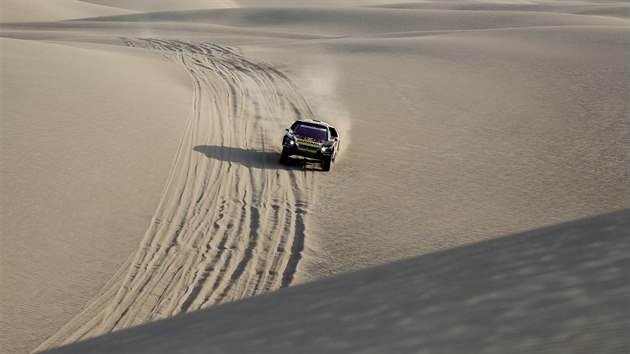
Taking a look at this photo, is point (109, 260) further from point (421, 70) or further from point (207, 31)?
point (207, 31)

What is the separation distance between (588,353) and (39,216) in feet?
41.7

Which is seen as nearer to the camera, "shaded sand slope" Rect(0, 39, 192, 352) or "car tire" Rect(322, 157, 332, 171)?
"shaded sand slope" Rect(0, 39, 192, 352)

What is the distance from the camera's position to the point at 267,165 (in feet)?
67.2

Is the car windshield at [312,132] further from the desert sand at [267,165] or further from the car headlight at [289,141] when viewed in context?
the desert sand at [267,165]

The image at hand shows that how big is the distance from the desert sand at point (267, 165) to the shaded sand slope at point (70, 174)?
0.06 meters

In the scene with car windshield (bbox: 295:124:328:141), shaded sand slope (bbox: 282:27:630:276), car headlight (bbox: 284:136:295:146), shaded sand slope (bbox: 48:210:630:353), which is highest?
shaded sand slope (bbox: 48:210:630:353)

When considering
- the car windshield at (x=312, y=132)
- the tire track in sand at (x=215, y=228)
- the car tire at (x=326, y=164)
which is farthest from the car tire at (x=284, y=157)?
the car tire at (x=326, y=164)

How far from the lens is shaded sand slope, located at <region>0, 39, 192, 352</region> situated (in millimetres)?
12133

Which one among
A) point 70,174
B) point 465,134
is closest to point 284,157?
point 70,174

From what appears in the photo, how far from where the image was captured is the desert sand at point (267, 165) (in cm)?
1263

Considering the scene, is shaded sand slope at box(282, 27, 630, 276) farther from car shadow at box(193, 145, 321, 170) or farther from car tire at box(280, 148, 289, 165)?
car tire at box(280, 148, 289, 165)

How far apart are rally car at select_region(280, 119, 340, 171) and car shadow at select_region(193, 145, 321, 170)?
1.05 ft

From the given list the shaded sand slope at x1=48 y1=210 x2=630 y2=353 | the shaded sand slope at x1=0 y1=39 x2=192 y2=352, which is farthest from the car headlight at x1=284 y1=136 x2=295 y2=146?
the shaded sand slope at x1=48 y1=210 x2=630 y2=353

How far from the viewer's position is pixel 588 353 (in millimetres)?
4188
